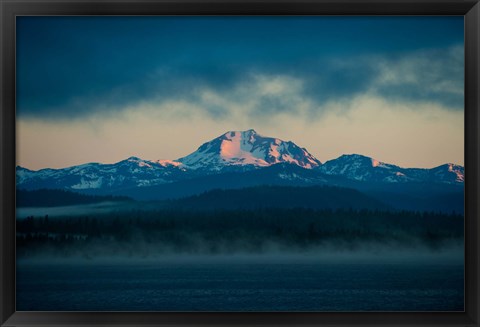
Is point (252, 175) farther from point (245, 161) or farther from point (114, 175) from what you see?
point (114, 175)

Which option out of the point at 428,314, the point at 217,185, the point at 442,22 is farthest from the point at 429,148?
the point at 217,185

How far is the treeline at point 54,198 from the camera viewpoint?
411cm

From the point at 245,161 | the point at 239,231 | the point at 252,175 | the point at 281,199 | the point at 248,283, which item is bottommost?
the point at 248,283

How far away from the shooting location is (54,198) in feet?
14.7

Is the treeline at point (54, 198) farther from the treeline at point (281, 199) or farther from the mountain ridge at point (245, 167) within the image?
the treeline at point (281, 199)

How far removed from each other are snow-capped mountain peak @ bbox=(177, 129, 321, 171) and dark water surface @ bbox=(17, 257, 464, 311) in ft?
Result: 2.29

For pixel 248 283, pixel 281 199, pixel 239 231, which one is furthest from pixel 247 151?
pixel 248 283

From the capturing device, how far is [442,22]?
4301 millimetres

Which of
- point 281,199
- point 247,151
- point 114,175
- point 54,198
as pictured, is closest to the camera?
Answer: point 54,198

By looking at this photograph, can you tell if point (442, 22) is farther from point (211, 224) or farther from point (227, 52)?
point (211, 224)

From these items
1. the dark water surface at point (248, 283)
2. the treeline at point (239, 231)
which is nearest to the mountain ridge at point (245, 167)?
the treeline at point (239, 231)

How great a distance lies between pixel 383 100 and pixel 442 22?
0.65 metres

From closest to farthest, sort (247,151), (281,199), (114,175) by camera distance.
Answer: (114,175), (247,151), (281,199)

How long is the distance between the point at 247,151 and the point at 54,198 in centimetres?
137
